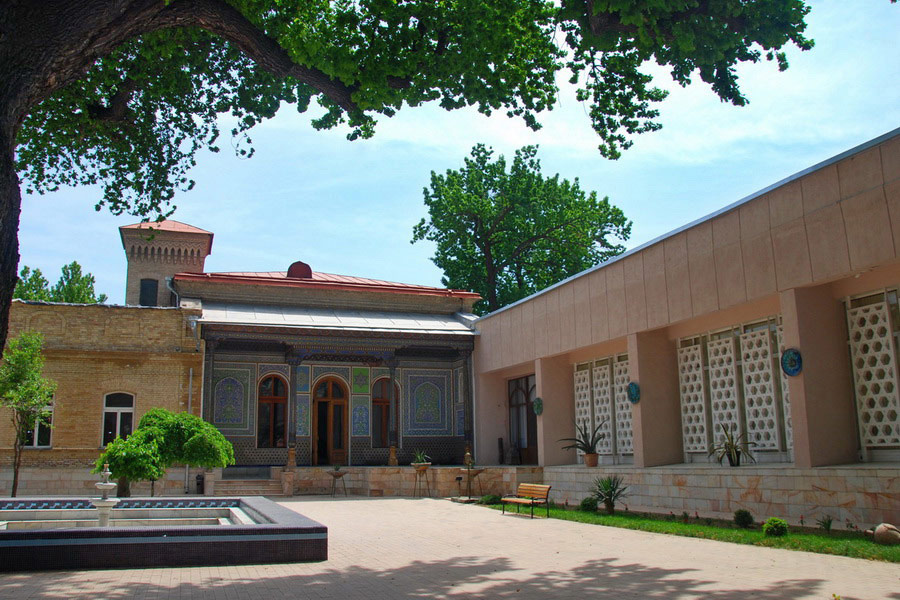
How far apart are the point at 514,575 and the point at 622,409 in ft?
33.3

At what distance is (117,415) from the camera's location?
2002 centimetres

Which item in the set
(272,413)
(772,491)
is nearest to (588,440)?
(772,491)

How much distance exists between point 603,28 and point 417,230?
95.1 ft

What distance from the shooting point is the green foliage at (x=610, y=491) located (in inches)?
573

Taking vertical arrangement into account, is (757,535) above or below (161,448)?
below

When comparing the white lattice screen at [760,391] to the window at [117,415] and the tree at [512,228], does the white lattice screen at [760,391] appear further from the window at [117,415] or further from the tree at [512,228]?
the tree at [512,228]

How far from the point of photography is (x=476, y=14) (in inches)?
337

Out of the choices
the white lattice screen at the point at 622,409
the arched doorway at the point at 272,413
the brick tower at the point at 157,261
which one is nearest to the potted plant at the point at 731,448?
the white lattice screen at the point at 622,409

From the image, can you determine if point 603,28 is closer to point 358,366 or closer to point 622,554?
point 622,554

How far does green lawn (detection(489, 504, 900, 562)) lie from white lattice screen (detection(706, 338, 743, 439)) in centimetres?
221

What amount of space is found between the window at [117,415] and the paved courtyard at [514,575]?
1133cm

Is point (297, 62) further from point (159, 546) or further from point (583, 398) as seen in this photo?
point (583, 398)

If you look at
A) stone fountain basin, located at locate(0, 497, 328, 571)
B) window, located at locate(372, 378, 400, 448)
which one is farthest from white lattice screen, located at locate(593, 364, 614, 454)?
stone fountain basin, located at locate(0, 497, 328, 571)

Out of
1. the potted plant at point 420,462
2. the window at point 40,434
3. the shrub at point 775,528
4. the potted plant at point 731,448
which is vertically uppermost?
the window at point 40,434
